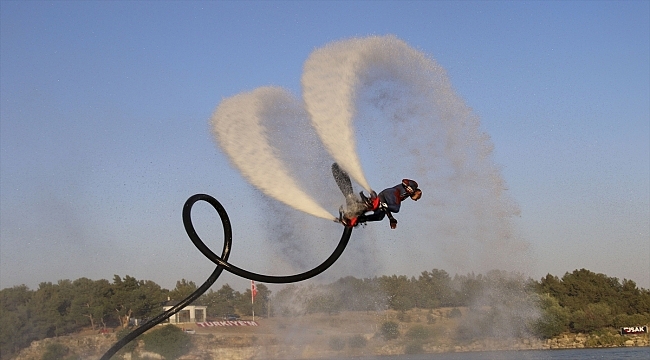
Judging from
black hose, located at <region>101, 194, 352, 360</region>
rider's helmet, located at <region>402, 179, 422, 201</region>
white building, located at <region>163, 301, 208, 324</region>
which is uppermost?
white building, located at <region>163, 301, 208, 324</region>

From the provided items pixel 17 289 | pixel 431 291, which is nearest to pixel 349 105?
pixel 431 291

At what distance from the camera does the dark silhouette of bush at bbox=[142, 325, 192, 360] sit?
59750mm

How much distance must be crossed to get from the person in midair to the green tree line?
22.3m

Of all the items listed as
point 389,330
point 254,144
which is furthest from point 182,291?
point 254,144

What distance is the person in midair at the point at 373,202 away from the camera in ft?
51.3

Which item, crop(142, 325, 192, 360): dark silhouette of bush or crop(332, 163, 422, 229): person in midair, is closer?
crop(332, 163, 422, 229): person in midair

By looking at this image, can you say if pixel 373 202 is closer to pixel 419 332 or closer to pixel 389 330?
pixel 389 330

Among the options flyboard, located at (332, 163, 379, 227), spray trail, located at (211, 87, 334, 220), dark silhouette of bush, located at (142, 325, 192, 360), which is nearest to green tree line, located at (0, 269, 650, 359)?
dark silhouette of bush, located at (142, 325, 192, 360)

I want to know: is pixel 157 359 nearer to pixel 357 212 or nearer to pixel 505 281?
pixel 505 281

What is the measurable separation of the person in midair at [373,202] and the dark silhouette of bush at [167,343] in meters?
47.1

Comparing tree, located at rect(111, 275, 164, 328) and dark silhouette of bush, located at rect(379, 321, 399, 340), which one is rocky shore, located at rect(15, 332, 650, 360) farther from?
tree, located at rect(111, 275, 164, 328)

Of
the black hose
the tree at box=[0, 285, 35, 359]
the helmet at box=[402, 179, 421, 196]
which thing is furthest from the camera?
the tree at box=[0, 285, 35, 359]

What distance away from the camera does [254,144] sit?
21000 mm

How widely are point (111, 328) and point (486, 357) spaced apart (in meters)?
34.5
